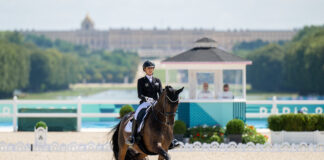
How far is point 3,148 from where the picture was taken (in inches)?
642

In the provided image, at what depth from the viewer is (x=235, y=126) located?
17.5m

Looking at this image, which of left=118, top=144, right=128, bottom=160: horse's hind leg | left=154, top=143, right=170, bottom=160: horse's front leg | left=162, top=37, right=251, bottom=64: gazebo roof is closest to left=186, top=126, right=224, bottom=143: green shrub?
left=162, top=37, right=251, bottom=64: gazebo roof

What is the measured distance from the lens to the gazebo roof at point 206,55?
18.9 metres

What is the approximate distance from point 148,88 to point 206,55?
866 cm

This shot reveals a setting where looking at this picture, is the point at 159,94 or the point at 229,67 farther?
the point at 229,67

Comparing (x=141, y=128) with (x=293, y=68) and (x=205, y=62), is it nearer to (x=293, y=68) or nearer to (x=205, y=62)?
(x=205, y=62)

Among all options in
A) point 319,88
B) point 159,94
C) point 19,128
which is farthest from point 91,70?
point 159,94

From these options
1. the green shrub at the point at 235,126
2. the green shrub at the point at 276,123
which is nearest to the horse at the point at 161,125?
the green shrub at the point at 235,126

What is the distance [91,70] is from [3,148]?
4629 inches

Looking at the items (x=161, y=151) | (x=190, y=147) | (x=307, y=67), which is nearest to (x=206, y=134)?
(x=190, y=147)

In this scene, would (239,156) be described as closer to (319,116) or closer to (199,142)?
(199,142)

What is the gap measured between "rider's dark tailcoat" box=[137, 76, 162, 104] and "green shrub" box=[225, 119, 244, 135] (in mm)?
7050

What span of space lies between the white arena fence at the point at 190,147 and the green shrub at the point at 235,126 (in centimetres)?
74

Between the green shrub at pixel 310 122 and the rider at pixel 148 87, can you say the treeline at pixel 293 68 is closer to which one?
the green shrub at pixel 310 122
